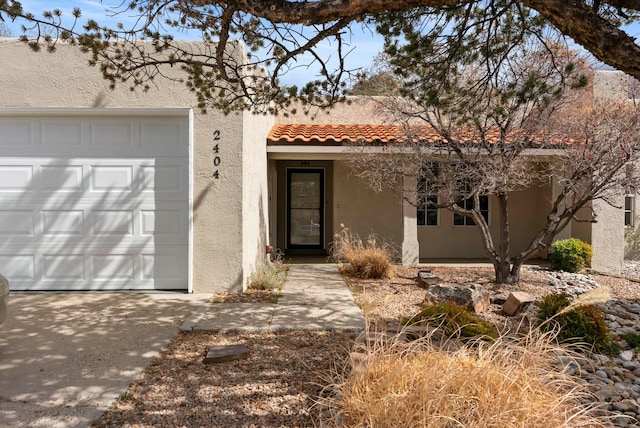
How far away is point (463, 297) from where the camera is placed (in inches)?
263

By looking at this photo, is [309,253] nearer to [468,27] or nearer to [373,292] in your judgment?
[373,292]

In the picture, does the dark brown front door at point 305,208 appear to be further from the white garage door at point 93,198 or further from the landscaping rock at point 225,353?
the landscaping rock at point 225,353

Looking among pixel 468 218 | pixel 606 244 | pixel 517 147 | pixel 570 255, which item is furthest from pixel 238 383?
pixel 606 244

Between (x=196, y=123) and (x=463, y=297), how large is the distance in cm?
489

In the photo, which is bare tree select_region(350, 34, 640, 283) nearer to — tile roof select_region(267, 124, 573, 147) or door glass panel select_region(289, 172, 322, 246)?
tile roof select_region(267, 124, 573, 147)

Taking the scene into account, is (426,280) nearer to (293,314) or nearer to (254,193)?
(293,314)

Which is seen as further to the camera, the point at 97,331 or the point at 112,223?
the point at 112,223

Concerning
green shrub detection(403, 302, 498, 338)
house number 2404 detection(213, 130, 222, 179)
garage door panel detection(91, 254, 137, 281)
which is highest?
house number 2404 detection(213, 130, 222, 179)

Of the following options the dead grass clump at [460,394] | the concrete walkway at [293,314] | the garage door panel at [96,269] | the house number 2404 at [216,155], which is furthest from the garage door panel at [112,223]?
the dead grass clump at [460,394]

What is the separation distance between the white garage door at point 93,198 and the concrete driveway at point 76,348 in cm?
47

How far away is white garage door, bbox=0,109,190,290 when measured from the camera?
7.46 metres

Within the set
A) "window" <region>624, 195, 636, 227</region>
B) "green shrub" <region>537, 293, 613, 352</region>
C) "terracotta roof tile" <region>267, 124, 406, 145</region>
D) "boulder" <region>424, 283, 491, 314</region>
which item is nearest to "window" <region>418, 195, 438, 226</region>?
"terracotta roof tile" <region>267, 124, 406, 145</region>

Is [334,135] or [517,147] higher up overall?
[334,135]

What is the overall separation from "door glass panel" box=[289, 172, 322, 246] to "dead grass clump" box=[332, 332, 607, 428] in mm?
10109
